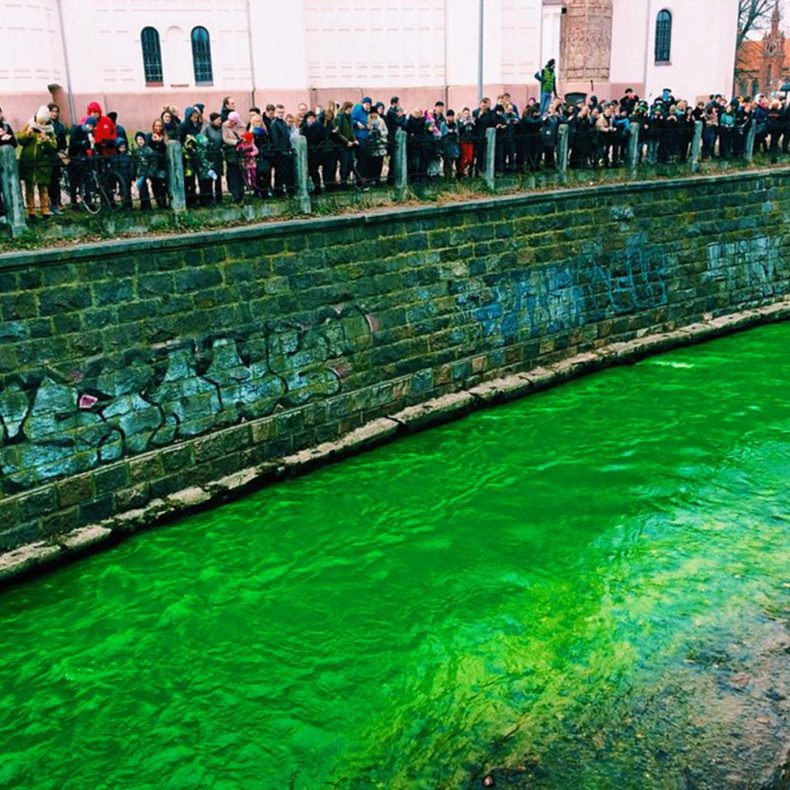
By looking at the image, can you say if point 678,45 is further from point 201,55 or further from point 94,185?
point 94,185

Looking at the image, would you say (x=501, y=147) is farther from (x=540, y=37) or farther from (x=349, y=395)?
(x=540, y=37)

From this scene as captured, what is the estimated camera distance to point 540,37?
1048 inches

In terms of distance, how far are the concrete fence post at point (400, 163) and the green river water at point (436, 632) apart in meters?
3.75

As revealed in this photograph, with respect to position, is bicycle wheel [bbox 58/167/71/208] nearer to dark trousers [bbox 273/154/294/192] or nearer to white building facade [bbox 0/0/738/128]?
dark trousers [bbox 273/154/294/192]

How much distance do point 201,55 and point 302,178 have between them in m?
13.7

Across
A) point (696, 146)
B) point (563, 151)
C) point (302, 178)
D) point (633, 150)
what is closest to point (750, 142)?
point (696, 146)

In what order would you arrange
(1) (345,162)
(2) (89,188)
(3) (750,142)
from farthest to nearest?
(3) (750,142)
(1) (345,162)
(2) (89,188)

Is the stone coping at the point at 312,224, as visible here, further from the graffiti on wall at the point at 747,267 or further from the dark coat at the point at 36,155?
the graffiti on wall at the point at 747,267

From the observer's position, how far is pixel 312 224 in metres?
11.6

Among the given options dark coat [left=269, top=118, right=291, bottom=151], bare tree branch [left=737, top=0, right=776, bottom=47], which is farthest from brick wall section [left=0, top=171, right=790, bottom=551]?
bare tree branch [left=737, top=0, right=776, bottom=47]

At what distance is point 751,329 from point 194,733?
1405 centimetres

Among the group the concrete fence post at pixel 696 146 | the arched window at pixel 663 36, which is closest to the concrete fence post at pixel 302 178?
the concrete fence post at pixel 696 146

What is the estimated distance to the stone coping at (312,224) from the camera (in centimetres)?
945

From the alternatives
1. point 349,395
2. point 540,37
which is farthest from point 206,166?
point 540,37
